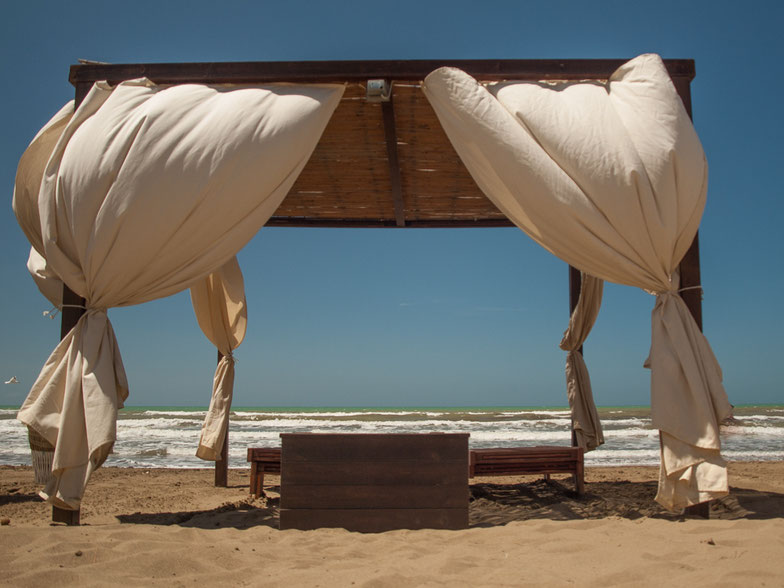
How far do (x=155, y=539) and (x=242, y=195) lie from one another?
1.73m

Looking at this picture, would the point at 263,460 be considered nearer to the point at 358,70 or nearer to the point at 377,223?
the point at 377,223

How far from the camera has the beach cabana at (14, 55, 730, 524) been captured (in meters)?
3.00

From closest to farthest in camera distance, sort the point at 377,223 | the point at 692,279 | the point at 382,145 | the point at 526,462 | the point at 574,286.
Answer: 1. the point at 692,279
2. the point at 382,145
3. the point at 526,462
4. the point at 574,286
5. the point at 377,223

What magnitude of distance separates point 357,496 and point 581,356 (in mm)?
3080

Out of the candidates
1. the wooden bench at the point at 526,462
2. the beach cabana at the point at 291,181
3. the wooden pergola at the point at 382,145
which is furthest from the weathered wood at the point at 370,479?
the wooden bench at the point at 526,462

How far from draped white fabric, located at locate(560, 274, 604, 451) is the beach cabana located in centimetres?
217

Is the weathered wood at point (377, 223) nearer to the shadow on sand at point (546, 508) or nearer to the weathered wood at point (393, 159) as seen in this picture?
the weathered wood at point (393, 159)

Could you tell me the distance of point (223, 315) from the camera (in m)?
5.56

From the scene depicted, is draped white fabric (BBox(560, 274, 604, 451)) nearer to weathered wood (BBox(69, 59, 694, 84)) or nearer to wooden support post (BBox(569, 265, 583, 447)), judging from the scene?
wooden support post (BBox(569, 265, 583, 447))

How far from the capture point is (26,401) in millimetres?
3053

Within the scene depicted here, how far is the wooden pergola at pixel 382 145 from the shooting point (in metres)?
3.50

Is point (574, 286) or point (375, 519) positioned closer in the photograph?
point (375, 519)

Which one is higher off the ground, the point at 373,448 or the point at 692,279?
the point at 692,279

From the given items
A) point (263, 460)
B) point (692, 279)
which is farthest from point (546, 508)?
point (263, 460)
